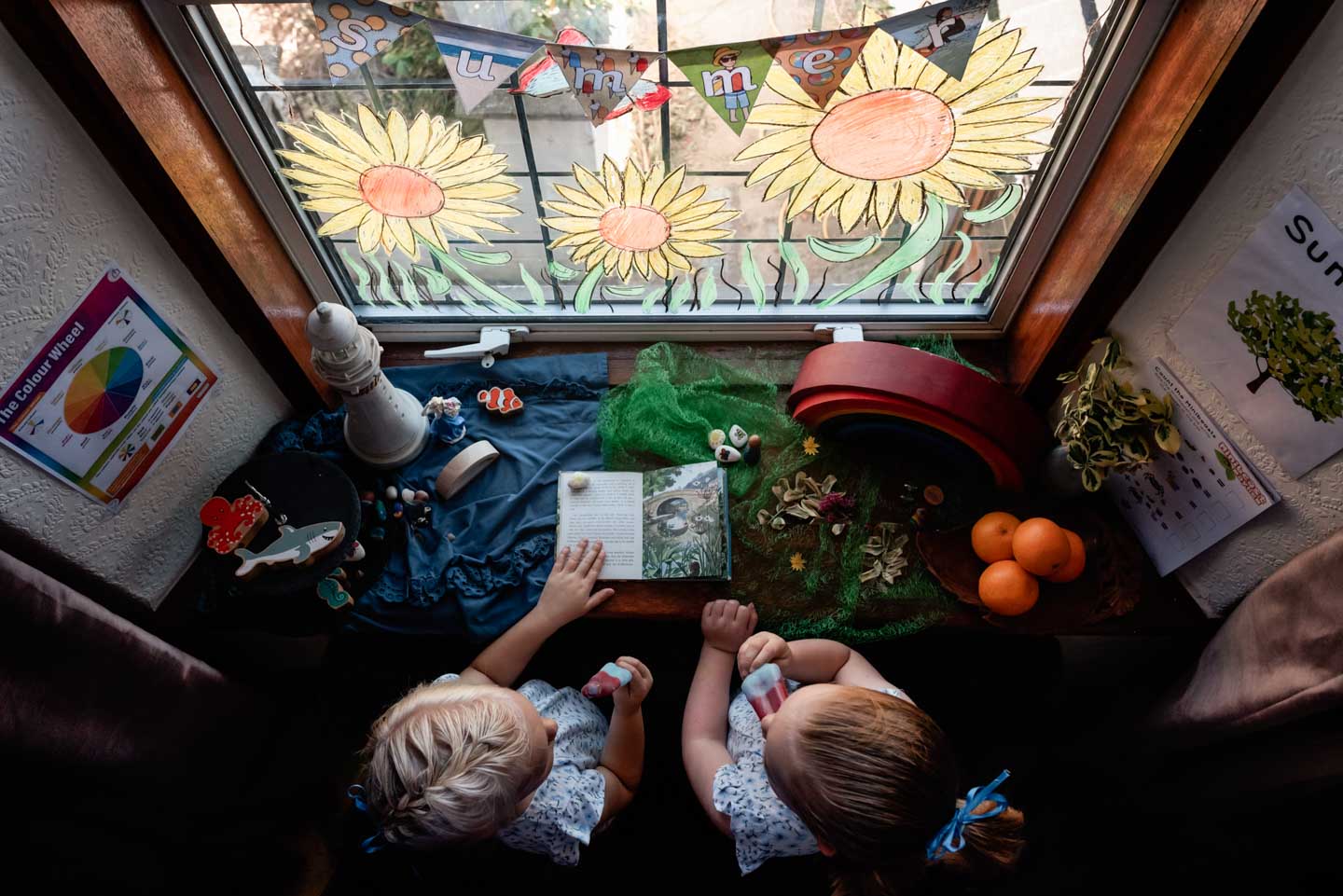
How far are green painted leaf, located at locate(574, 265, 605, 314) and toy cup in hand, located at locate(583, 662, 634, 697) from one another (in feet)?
2.41

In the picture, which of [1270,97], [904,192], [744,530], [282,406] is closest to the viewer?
[1270,97]

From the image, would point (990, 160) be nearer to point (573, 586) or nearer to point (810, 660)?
point (810, 660)

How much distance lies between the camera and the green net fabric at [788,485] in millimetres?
1322

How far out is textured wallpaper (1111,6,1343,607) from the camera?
2.94ft

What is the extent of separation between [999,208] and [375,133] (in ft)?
3.53

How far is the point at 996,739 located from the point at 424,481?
1390 mm

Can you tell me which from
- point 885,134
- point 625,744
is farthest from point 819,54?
point 625,744

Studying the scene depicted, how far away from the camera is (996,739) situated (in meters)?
1.71

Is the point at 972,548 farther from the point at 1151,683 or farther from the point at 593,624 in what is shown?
the point at 593,624

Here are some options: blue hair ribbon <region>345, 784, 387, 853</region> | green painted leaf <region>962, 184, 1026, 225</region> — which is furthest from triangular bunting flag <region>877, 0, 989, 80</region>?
blue hair ribbon <region>345, 784, 387, 853</region>

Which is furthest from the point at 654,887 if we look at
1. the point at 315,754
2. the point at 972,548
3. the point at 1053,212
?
the point at 1053,212

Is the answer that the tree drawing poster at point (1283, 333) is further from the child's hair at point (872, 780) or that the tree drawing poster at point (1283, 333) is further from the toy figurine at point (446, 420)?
the toy figurine at point (446, 420)

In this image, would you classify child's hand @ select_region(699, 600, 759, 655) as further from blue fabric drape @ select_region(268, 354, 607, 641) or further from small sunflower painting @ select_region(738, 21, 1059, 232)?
small sunflower painting @ select_region(738, 21, 1059, 232)

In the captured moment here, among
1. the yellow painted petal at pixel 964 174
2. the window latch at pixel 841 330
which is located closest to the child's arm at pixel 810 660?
the window latch at pixel 841 330
